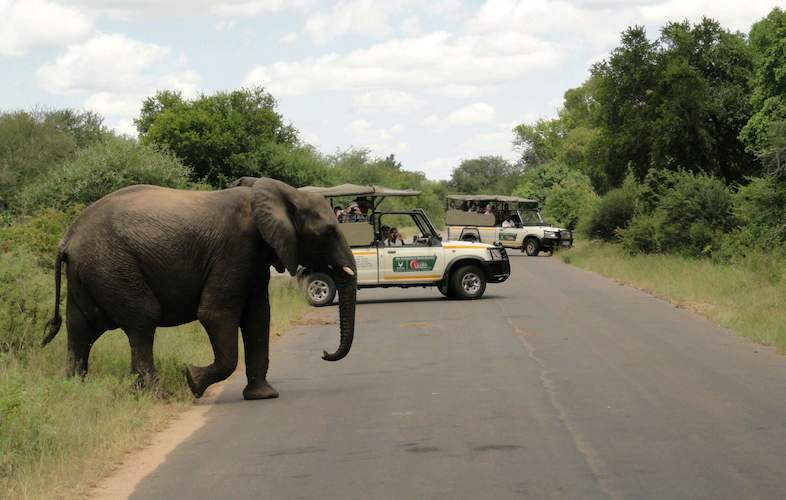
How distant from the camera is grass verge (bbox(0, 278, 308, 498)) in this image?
8.14 metres

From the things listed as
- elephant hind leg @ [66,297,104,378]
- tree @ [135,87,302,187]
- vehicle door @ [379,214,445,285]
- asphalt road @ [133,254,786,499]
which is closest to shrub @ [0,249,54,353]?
elephant hind leg @ [66,297,104,378]

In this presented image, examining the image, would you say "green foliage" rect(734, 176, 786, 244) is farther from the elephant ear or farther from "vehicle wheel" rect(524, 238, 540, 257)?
"vehicle wheel" rect(524, 238, 540, 257)

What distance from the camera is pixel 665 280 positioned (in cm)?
2759

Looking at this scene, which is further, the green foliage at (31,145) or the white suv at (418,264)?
the green foliage at (31,145)

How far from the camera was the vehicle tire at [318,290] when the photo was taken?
2436 cm

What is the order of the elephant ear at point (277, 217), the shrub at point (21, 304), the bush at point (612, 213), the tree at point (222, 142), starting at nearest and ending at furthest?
the elephant ear at point (277, 217), the shrub at point (21, 304), the bush at point (612, 213), the tree at point (222, 142)

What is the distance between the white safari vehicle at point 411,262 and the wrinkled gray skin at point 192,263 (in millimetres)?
11911

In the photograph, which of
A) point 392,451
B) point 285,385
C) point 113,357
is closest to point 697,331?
point 285,385

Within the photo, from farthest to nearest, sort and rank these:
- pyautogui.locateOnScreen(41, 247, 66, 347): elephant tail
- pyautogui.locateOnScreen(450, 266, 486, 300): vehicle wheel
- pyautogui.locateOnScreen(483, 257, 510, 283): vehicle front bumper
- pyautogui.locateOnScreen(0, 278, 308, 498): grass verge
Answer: pyautogui.locateOnScreen(483, 257, 510, 283): vehicle front bumper
pyautogui.locateOnScreen(450, 266, 486, 300): vehicle wheel
pyautogui.locateOnScreen(41, 247, 66, 347): elephant tail
pyautogui.locateOnScreen(0, 278, 308, 498): grass verge

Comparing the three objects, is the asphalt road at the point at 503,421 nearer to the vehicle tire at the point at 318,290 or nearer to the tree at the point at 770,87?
the vehicle tire at the point at 318,290

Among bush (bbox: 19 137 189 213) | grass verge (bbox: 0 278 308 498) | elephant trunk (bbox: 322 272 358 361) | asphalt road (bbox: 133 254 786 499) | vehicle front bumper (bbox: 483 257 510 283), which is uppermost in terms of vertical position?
bush (bbox: 19 137 189 213)

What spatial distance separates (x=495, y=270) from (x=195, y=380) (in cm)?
1386

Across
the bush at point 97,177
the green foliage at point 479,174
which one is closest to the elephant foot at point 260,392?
the bush at point 97,177

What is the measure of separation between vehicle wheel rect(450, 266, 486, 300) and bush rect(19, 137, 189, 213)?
32.0ft
